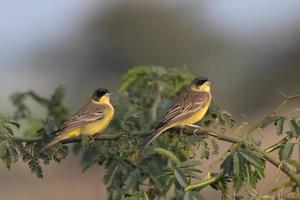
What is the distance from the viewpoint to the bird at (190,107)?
6011 mm

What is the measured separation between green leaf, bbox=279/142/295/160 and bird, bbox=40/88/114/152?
1762 mm

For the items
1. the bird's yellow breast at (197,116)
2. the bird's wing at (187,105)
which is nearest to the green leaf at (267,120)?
the bird's wing at (187,105)

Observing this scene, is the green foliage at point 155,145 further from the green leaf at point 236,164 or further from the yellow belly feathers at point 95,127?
A: the yellow belly feathers at point 95,127

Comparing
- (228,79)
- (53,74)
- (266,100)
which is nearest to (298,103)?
(266,100)

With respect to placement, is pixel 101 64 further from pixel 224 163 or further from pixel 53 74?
pixel 224 163

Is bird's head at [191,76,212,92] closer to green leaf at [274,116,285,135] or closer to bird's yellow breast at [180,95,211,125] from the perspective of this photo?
bird's yellow breast at [180,95,211,125]

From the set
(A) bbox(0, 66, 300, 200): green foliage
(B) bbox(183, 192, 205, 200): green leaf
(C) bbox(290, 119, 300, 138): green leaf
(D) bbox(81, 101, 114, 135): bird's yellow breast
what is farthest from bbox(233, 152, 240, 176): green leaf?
(D) bbox(81, 101, 114, 135): bird's yellow breast

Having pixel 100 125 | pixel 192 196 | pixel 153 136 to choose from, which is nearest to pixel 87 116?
pixel 100 125

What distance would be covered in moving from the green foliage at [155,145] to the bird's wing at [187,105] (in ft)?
0.26

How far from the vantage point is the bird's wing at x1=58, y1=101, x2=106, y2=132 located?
6.49 m

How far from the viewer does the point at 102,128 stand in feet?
21.5

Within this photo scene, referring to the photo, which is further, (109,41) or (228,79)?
(109,41)

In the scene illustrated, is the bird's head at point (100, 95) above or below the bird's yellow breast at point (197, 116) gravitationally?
below

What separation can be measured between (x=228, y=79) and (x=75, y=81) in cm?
800
